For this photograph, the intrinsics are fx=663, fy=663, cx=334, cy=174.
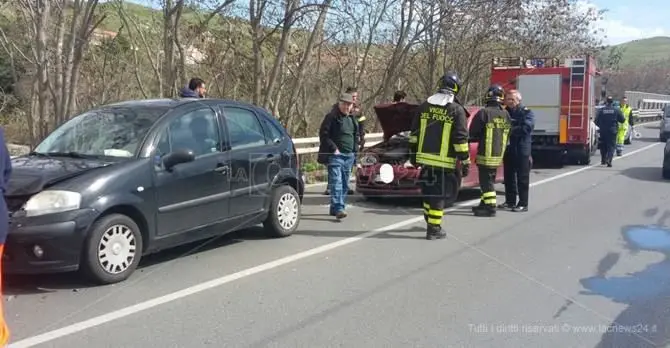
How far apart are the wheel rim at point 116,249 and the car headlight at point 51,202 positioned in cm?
39

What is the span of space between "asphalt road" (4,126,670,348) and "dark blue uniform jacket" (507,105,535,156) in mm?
1507

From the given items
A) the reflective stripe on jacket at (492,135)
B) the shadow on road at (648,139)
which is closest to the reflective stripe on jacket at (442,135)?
the reflective stripe on jacket at (492,135)

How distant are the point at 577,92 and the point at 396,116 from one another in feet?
26.2

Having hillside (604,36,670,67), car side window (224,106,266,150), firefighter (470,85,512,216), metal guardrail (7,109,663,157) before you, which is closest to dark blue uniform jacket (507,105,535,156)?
firefighter (470,85,512,216)

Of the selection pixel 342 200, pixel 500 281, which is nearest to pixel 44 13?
pixel 342 200

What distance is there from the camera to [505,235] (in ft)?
26.2

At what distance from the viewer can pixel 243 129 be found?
7.13 m

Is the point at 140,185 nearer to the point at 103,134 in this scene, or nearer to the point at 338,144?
the point at 103,134

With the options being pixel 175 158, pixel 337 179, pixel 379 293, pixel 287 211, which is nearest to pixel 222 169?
pixel 175 158

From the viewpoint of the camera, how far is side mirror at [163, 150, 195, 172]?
600cm

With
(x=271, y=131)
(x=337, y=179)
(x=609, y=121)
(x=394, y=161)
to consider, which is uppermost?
(x=271, y=131)

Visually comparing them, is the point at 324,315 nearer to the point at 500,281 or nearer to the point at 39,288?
the point at 500,281

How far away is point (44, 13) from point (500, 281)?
437 inches

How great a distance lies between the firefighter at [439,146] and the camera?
25.0ft
